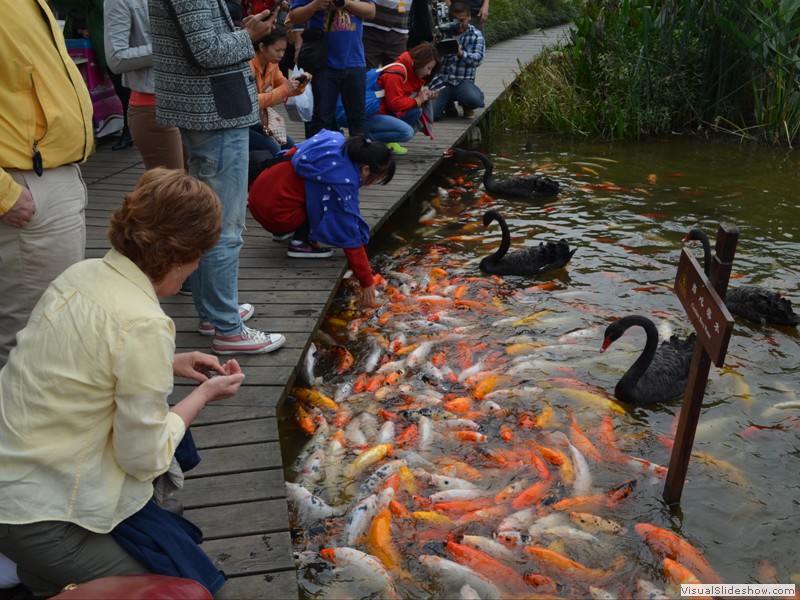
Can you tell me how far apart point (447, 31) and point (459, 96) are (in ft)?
3.71

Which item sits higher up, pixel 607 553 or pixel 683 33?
pixel 683 33

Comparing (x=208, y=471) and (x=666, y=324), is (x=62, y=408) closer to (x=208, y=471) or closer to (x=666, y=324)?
(x=208, y=471)

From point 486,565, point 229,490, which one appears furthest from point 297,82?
point 486,565

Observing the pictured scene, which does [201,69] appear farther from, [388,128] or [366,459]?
[388,128]

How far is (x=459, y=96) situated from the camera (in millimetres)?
11320

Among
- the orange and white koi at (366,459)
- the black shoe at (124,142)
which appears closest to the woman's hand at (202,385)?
the orange and white koi at (366,459)

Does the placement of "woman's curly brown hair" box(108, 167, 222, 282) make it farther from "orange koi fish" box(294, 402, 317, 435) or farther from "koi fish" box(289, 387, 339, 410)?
"koi fish" box(289, 387, 339, 410)

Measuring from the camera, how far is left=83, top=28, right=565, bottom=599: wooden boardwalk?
3.14 meters

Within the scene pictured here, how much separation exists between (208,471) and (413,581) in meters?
1.03

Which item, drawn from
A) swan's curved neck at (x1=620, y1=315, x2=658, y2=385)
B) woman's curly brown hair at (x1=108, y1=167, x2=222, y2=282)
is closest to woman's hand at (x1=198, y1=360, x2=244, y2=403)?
woman's curly brown hair at (x1=108, y1=167, x2=222, y2=282)

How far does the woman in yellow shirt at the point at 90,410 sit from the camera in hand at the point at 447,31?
8.46m

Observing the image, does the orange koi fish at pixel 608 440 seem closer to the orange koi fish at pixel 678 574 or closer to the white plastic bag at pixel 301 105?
the orange koi fish at pixel 678 574

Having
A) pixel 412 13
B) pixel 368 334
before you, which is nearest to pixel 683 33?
pixel 412 13

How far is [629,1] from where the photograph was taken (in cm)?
1133
